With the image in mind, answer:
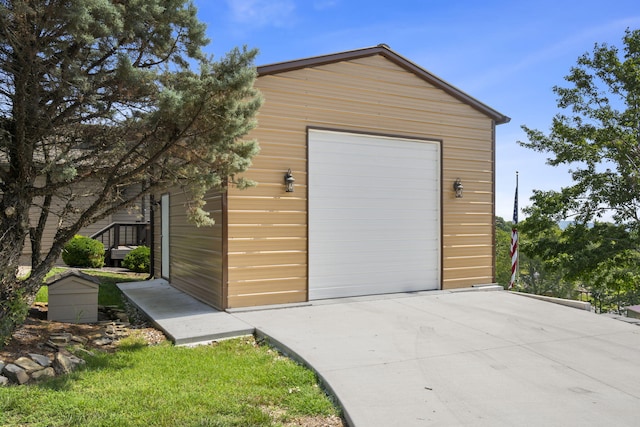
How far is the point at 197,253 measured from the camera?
7527 millimetres

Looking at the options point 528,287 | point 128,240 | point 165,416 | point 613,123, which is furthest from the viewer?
point 528,287

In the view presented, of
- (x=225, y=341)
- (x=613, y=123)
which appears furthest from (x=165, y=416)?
(x=613, y=123)

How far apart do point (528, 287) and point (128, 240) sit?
29523 millimetres

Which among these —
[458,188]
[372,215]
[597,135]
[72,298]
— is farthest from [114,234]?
[597,135]

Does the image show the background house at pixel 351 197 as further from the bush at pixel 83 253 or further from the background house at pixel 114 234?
the background house at pixel 114 234

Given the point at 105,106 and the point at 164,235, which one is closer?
the point at 105,106

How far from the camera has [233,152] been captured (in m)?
5.05

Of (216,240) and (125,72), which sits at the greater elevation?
(125,72)

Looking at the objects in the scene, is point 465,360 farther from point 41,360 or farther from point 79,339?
point 79,339

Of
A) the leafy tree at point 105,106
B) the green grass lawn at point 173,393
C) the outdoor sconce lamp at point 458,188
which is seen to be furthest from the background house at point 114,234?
Answer: the green grass lawn at point 173,393

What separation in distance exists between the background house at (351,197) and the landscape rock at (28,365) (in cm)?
260

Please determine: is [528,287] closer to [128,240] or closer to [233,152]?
[128,240]

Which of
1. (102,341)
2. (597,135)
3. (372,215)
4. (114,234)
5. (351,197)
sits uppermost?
(597,135)

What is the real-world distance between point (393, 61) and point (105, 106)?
5098 millimetres
